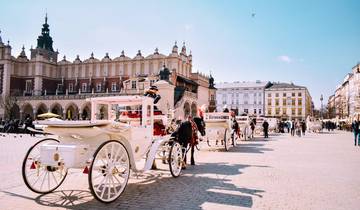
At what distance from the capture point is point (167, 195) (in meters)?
5.57

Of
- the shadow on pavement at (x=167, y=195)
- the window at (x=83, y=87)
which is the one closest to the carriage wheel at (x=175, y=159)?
the shadow on pavement at (x=167, y=195)

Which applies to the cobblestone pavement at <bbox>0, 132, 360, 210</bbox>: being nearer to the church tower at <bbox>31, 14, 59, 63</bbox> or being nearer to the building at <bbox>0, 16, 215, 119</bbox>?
the building at <bbox>0, 16, 215, 119</bbox>

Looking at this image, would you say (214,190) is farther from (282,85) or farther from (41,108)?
(282,85)

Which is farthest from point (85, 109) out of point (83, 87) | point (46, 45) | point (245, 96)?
point (245, 96)

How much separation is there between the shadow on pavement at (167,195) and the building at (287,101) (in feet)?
305

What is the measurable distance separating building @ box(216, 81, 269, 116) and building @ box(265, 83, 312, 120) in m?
2.30

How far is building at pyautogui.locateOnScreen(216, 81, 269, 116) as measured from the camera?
3910 inches

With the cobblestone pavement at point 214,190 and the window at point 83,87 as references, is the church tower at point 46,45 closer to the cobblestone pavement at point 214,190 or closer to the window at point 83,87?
the window at point 83,87

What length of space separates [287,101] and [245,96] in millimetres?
13536

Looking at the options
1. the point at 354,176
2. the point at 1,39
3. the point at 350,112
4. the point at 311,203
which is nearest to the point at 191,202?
the point at 311,203

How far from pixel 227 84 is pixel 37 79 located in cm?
6418

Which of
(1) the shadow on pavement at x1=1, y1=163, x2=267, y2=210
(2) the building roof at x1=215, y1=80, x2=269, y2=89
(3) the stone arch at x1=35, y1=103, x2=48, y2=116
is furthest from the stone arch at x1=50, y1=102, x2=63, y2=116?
(2) the building roof at x1=215, y1=80, x2=269, y2=89

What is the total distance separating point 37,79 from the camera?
63281mm

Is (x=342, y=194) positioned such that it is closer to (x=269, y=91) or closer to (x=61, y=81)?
(x=61, y=81)
